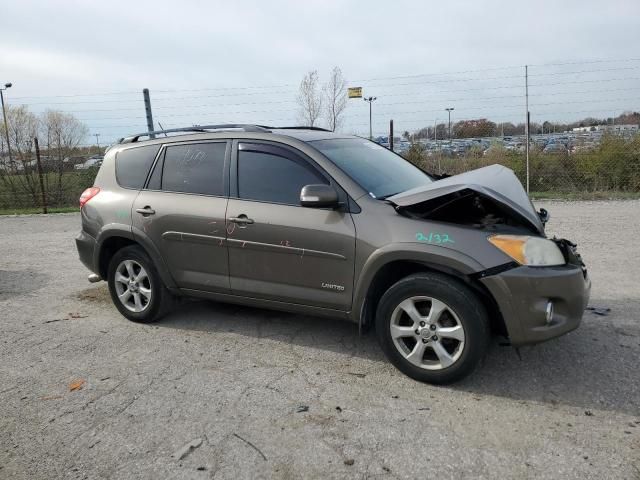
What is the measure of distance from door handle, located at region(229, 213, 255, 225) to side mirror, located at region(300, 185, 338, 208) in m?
0.60

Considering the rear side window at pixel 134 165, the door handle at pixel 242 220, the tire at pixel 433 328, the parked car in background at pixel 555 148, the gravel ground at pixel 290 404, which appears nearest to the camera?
the gravel ground at pixel 290 404

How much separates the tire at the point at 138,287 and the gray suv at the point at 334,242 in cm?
1

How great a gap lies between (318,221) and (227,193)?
3.08ft

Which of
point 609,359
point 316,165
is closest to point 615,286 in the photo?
point 609,359

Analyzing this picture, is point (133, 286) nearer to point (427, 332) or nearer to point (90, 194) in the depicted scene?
point (90, 194)

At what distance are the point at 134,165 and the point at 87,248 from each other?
99 centimetres

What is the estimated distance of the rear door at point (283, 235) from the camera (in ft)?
12.5

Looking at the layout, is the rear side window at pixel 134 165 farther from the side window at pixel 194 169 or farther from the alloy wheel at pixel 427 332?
the alloy wheel at pixel 427 332

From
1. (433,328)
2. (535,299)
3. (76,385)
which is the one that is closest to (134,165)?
(76,385)

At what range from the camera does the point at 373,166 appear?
436 centimetres

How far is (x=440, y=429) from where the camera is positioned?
2998mm

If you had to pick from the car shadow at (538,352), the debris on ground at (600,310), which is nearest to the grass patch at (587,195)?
the car shadow at (538,352)

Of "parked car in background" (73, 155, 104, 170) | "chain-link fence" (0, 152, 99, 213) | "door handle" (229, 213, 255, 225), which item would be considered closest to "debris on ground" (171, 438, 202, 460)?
"door handle" (229, 213, 255, 225)

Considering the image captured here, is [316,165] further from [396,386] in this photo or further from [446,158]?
[446,158]
